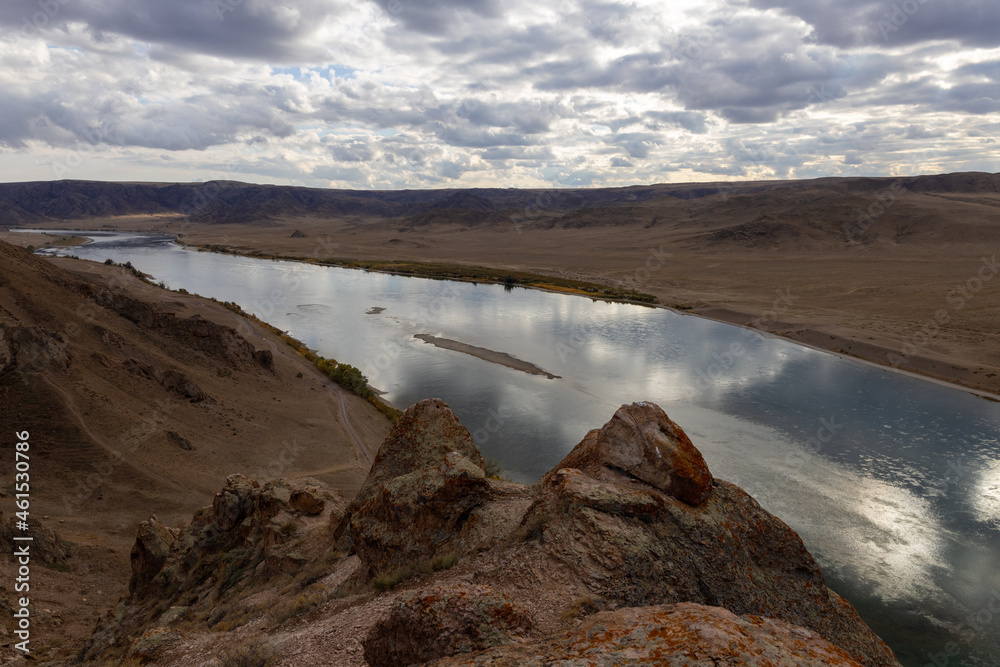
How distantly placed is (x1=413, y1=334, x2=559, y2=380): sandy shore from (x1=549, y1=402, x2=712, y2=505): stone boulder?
24.9 m

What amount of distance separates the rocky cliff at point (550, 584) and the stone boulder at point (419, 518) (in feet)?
0.08

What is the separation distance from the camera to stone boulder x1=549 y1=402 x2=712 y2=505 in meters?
7.91

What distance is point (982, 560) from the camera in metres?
17.1

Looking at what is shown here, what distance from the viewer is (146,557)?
42.0ft

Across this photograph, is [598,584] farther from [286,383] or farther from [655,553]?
[286,383]

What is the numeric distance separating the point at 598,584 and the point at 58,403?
774 inches

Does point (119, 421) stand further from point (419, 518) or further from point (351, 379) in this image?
point (419, 518)

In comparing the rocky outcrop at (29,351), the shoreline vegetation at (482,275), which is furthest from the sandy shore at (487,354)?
the shoreline vegetation at (482,275)

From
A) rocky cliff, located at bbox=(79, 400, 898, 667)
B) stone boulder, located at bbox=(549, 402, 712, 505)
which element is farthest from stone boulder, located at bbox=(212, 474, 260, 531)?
stone boulder, located at bbox=(549, 402, 712, 505)

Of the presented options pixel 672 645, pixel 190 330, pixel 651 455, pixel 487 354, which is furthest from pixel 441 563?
pixel 487 354

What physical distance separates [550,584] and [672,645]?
7.38 feet

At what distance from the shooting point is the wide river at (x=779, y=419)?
16109mm

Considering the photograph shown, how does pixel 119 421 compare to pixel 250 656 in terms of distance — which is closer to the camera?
pixel 250 656

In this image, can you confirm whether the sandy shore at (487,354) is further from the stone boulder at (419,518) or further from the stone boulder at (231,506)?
the stone boulder at (419,518)
